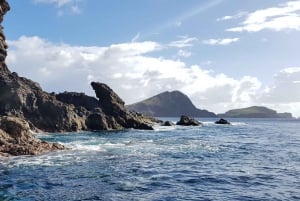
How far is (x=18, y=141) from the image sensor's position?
5091 centimetres

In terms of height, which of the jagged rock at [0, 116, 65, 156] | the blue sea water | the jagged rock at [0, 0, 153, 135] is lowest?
the blue sea water

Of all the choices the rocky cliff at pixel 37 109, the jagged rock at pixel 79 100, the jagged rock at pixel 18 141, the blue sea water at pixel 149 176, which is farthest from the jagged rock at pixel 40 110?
the blue sea water at pixel 149 176

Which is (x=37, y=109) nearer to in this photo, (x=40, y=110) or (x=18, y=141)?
(x=40, y=110)

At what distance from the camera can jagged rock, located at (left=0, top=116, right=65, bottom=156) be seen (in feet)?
156

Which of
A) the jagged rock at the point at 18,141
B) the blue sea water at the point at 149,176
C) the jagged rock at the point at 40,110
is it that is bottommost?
the blue sea water at the point at 149,176

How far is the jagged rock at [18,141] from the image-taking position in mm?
47469

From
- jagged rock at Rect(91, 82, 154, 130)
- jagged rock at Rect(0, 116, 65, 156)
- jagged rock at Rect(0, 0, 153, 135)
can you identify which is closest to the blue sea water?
jagged rock at Rect(0, 116, 65, 156)

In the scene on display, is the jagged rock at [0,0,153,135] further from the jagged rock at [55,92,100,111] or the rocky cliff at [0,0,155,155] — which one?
the jagged rock at [55,92,100,111]

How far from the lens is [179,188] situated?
Answer: 1195 inches

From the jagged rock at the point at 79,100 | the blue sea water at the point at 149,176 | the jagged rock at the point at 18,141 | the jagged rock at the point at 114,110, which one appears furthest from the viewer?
the jagged rock at the point at 79,100

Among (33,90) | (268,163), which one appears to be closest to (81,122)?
(33,90)

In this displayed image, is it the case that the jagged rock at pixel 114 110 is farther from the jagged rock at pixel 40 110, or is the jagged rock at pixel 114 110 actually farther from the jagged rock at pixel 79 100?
the jagged rock at pixel 79 100

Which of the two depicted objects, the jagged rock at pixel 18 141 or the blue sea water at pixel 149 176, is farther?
the jagged rock at pixel 18 141

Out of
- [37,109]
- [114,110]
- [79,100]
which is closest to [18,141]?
[37,109]
